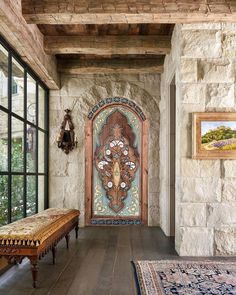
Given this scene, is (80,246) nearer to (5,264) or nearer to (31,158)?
(5,264)

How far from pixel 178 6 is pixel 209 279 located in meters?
2.57

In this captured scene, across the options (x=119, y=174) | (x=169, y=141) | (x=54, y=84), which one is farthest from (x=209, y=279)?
(x=54, y=84)

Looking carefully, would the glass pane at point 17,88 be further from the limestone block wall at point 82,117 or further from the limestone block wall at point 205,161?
the limestone block wall at point 205,161

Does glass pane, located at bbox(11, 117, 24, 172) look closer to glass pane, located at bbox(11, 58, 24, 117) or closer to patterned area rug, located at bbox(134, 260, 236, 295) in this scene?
glass pane, located at bbox(11, 58, 24, 117)

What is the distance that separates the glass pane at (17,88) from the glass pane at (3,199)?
2.85ft

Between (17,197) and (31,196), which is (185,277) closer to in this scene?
(17,197)

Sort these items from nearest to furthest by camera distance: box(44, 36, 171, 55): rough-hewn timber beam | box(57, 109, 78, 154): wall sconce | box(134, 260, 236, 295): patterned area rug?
box(134, 260, 236, 295): patterned area rug < box(44, 36, 171, 55): rough-hewn timber beam < box(57, 109, 78, 154): wall sconce

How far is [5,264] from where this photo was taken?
388cm

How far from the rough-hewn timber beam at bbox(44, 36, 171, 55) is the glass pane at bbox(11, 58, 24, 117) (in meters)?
0.62

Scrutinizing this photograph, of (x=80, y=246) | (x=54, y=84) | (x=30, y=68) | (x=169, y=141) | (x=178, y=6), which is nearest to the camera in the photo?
(x=178, y=6)

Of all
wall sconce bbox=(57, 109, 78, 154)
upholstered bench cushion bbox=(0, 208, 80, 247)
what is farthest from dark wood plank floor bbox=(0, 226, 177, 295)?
wall sconce bbox=(57, 109, 78, 154)

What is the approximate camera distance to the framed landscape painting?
4.22 m

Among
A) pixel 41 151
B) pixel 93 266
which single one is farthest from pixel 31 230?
pixel 41 151

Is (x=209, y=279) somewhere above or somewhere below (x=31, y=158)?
below
